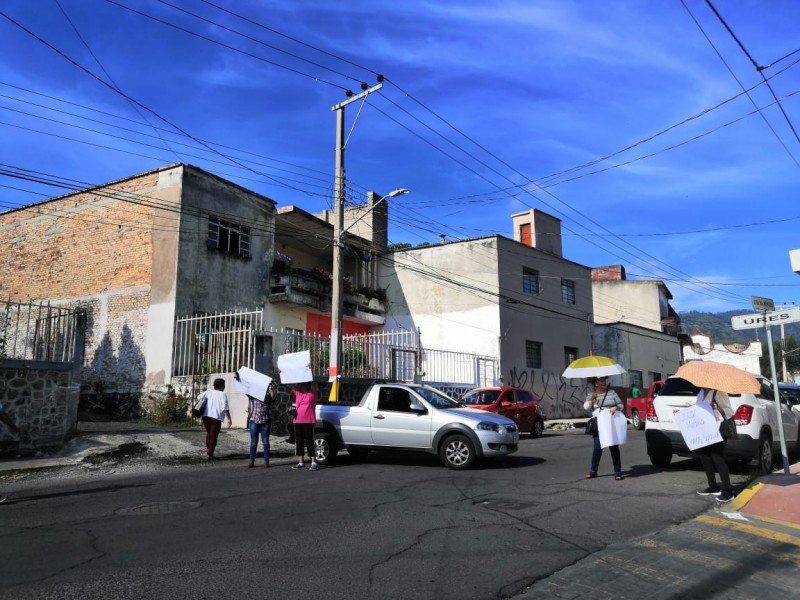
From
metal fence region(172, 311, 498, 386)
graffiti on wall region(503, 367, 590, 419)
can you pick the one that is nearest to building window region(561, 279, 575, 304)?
graffiti on wall region(503, 367, 590, 419)

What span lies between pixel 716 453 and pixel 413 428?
4884mm

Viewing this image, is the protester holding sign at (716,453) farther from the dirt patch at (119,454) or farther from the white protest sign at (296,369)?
the dirt patch at (119,454)

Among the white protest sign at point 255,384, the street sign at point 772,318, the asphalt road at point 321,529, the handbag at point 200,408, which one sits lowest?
the asphalt road at point 321,529

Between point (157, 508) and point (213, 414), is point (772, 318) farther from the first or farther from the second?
point (213, 414)

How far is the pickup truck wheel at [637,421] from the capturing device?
2177cm

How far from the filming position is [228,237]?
19969mm

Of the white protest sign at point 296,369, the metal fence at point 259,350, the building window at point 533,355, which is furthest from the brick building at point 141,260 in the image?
the building window at point 533,355

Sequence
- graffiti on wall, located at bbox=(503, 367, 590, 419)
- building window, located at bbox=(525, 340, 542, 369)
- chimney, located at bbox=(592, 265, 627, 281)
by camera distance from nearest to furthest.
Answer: graffiti on wall, located at bbox=(503, 367, 590, 419), building window, located at bbox=(525, 340, 542, 369), chimney, located at bbox=(592, 265, 627, 281)

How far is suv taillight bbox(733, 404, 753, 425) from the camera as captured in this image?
371 inches

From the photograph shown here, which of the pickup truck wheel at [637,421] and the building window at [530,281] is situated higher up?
the building window at [530,281]

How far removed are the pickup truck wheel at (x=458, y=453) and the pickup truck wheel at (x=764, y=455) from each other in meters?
4.60

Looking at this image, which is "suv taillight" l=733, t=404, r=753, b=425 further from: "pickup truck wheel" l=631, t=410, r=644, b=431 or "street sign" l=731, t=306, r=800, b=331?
"pickup truck wheel" l=631, t=410, r=644, b=431

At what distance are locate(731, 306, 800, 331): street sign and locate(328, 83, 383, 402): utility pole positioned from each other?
8732 millimetres

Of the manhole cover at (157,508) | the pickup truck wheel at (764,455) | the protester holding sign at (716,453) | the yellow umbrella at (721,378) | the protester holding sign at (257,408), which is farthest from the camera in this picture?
the protester holding sign at (257,408)
